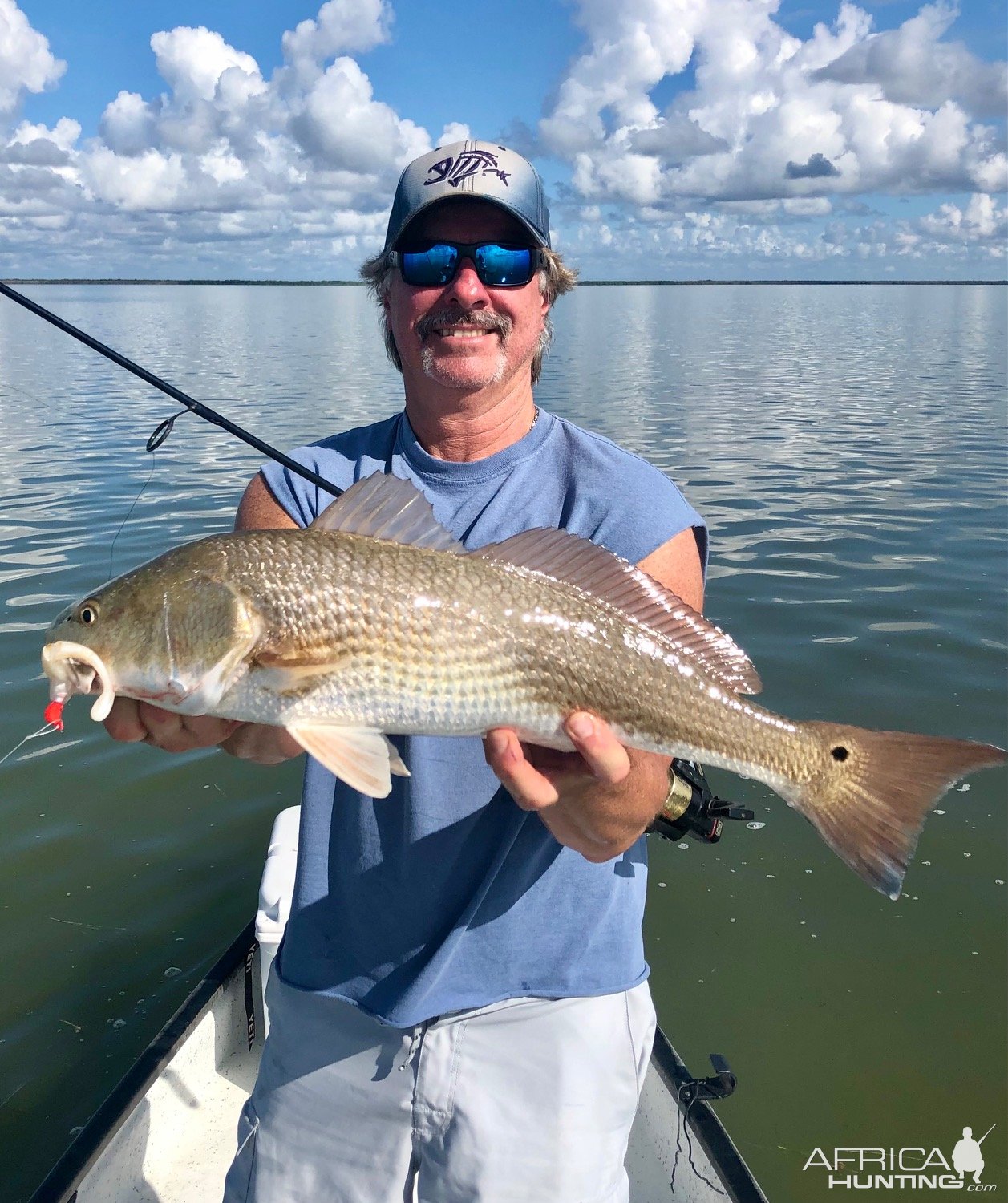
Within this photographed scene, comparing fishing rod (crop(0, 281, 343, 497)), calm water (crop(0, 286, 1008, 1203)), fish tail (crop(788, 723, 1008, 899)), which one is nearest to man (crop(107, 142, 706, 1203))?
fish tail (crop(788, 723, 1008, 899))

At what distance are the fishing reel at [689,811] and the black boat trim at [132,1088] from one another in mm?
2250

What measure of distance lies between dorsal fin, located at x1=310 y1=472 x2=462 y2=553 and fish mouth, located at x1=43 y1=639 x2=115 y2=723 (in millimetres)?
705

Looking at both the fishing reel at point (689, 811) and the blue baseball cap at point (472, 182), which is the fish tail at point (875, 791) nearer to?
the fishing reel at point (689, 811)

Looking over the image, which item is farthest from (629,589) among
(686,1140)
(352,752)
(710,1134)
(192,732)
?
(686,1140)

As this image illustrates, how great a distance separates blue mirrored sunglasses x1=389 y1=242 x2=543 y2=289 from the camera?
3.33 m

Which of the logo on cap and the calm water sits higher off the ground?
the logo on cap

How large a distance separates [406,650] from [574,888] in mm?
1068

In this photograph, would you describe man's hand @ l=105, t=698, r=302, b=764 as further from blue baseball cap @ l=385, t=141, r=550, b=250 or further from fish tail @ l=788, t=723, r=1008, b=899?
blue baseball cap @ l=385, t=141, r=550, b=250

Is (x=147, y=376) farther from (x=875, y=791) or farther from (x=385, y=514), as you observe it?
(x=875, y=791)

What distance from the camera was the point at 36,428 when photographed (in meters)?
21.1

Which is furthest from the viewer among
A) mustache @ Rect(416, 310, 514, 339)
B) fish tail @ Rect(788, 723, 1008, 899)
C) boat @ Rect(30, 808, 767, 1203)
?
boat @ Rect(30, 808, 767, 1203)

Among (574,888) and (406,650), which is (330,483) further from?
(574,888)

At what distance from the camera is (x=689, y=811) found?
345cm

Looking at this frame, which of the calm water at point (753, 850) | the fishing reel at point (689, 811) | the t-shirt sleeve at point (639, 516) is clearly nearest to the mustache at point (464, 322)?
the t-shirt sleeve at point (639, 516)
